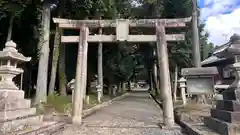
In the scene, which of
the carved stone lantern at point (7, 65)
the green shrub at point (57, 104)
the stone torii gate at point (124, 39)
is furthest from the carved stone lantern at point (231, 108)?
the green shrub at point (57, 104)

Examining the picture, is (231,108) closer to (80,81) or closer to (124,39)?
(124,39)

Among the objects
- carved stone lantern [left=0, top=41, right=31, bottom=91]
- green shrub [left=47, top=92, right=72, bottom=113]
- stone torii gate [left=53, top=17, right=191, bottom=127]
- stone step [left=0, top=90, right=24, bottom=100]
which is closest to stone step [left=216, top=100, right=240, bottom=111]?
stone torii gate [left=53, top=17, right=191, bottom=127]

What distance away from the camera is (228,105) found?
17.2ft

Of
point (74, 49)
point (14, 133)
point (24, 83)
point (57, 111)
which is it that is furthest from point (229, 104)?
point (24, 83)

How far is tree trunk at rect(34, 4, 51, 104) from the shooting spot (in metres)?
10.5

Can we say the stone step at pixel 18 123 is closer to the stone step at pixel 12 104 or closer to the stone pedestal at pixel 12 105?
the stone pedestal at pixel 12 105

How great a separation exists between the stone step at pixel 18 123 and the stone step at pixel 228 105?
4.99m

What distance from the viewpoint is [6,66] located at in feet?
17.8

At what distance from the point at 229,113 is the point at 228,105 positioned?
0.34 m

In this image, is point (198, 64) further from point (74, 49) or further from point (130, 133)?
point (74, 49)

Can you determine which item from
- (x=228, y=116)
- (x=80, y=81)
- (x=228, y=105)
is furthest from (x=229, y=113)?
(x=80, y=81)

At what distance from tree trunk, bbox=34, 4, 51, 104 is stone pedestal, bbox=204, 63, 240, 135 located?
25.2 feet

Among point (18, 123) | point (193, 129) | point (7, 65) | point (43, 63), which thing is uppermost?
point (43, 63)

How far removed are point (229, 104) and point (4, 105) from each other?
17.1 feet
